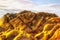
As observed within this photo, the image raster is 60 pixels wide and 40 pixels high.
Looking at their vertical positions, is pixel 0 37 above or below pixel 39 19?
below

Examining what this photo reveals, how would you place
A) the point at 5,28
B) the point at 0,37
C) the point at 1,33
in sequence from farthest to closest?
the point at 5,28 < the point at 1,33 < the point at 0,37

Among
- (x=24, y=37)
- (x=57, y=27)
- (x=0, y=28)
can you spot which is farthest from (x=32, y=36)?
(x=0, y=28)

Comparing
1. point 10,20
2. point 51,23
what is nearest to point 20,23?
point 10,20

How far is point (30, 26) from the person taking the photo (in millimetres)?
92875

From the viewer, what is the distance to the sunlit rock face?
8406 cm

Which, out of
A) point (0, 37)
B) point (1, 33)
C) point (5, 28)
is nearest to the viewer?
point (0, 37)

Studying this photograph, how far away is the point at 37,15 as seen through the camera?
320ft

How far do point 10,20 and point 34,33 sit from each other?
40.5ft

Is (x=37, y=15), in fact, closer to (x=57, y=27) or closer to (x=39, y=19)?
(x=39, y=19)

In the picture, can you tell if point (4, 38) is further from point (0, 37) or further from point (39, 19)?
point (39, 19)

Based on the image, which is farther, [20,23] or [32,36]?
[20,23]

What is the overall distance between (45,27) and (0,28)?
16662 mm

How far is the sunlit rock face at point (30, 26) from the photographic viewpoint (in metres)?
84.1

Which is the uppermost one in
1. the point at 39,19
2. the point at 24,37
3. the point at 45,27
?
the point at 39,19
